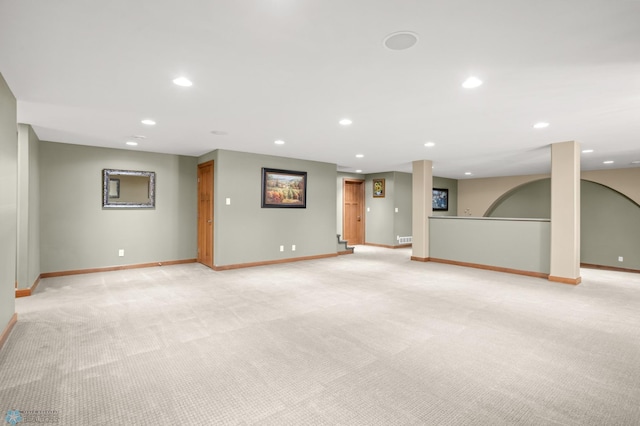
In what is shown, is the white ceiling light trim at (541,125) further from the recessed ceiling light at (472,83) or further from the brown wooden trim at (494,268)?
the brown wooden trim at (494,268)

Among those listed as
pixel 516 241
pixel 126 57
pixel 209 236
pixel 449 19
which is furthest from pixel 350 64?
pixel 516 241

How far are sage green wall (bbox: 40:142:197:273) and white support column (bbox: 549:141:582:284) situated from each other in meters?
7.01

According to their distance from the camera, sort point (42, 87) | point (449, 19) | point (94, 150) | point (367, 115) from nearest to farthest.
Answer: point (449, 19) → point (42, 87) → point (367, 115) → point (94, 150)

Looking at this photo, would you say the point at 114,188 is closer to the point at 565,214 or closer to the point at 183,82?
the point at 183,82

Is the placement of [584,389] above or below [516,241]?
below

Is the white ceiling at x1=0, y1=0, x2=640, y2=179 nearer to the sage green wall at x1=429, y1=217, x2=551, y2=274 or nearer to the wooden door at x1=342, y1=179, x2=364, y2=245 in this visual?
the sage green wall at x1=429, y1=217, x2=551, y2=274

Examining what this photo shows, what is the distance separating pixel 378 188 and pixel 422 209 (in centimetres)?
277

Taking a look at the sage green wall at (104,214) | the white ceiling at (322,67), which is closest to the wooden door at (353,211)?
the sage green wall at (104,214)

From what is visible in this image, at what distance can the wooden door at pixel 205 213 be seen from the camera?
6578mm

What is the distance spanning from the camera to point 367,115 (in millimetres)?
4078

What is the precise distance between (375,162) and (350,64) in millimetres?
5656

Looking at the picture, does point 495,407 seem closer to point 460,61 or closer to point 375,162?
point 460,61

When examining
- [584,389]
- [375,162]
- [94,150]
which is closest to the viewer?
[584,389]

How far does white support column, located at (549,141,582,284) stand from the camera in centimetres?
539
